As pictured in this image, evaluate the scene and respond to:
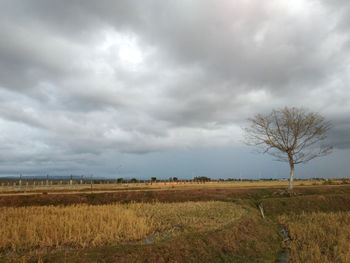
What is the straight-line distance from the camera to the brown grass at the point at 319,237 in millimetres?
14039

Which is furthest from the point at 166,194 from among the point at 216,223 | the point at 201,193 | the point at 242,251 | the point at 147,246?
the point at 147,246

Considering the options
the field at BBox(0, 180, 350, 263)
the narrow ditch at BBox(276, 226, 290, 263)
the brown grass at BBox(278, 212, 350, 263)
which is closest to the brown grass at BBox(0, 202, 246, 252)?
the field at BBox(0, 180, 350, 263)

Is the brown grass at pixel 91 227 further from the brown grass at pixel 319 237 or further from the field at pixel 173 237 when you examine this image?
the brown grass at pixel 319 237

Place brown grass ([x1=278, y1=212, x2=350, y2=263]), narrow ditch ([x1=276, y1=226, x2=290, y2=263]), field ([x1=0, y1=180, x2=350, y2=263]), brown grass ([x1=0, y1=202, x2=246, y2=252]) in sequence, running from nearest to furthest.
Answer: field ([x1=0, y1=180, x2=350, y2=263]), brown grass ([x1=0, y1=202, x2=246, y2=252]), brown grass ([x1=278, y1=212, x2=350, y2=263]), narrow ditch ([x1=276, y1=226, x2=290, y2=263])

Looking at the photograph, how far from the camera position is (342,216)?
944 inches

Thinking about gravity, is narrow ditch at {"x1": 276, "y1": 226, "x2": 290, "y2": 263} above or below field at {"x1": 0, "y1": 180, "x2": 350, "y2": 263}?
below

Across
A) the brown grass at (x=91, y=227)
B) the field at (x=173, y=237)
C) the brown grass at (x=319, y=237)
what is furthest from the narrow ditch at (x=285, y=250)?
the brown grass at (x=91, y=227)

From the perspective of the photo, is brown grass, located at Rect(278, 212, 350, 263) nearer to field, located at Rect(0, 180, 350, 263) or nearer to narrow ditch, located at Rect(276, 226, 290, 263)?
field, located at Rect(0, 180, 350, 263)

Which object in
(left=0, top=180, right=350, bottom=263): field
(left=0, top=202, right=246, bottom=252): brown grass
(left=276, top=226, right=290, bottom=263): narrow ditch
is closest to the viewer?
(left=0, top=180, right=350, bottom=263): field

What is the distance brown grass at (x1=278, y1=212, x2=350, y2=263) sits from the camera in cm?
1404

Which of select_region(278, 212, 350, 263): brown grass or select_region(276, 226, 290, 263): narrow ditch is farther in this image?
select_region(276, 226, 290, 263): narrow ditch

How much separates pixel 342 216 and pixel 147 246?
66.6 ft

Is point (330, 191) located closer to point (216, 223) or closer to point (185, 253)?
point (216, 223)

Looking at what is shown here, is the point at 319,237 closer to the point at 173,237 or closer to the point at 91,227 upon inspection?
the point at 173,237
